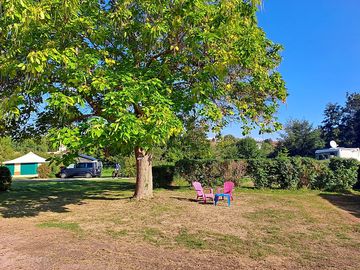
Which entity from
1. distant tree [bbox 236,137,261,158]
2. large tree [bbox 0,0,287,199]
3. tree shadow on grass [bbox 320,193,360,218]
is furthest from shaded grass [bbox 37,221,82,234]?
distant tree [bbox 236,137,261,158]

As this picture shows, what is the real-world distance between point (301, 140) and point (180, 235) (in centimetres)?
4772

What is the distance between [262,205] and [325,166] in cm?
653

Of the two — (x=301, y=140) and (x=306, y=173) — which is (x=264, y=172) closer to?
(x=306, y=173)

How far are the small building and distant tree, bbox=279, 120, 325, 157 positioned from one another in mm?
34893

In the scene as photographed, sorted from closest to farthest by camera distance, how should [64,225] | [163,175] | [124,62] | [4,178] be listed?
[64,225] < [124,62] < [4,178] < [163,175]

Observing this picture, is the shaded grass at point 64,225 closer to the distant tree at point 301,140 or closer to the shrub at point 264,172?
the shrub at point 264,172

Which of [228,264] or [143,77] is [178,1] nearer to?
[143,77]

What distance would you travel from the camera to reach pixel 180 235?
7.36m

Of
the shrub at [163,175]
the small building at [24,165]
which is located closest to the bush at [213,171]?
the shrub at [163,175]

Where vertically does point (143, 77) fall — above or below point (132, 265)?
above

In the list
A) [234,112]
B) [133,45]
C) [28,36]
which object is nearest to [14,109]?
[28,36]

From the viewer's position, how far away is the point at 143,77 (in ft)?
30.4

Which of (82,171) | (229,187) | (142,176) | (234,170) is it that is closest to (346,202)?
(229,187)

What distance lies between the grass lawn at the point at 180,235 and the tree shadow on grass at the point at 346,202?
6 centimetres
